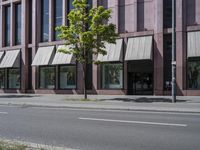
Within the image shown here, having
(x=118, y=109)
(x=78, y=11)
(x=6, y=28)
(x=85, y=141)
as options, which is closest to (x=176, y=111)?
(x=118, y=109)

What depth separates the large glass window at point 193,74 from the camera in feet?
99.9

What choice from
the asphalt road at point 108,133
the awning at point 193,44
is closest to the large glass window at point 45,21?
the awning at point 193,44

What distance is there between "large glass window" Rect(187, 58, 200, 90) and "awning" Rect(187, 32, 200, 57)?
0.93m

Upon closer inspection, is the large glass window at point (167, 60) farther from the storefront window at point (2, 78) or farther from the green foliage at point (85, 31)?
the storefront window at point (2, 78)

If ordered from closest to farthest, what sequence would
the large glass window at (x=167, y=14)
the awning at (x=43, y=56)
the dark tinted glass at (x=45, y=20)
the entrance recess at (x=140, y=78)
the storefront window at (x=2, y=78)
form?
the large glass window at (x=167, y=14), the entrance recess at (x=140, y=78), the awning at (x=43, y=56), the dark tinted glass at (x=45, y=20), the storefront window at (x=2, y=78)

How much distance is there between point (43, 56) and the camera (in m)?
38.3

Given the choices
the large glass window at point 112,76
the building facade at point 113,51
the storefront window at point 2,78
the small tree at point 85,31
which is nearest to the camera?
the small tree at point 85,31

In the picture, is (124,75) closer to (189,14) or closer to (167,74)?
(167,74)

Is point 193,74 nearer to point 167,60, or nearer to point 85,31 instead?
point 167,60

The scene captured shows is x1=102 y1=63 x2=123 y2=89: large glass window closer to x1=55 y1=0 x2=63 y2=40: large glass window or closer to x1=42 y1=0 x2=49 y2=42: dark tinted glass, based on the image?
x1=55 y1=0 x2=63 y2=40: large glass window

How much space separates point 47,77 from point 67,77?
3.07 m

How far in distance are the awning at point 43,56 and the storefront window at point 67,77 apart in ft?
5.80

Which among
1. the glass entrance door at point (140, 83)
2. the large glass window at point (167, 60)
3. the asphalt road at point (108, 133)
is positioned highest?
the large glass window at point (167, 60)

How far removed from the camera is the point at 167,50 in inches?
1248
